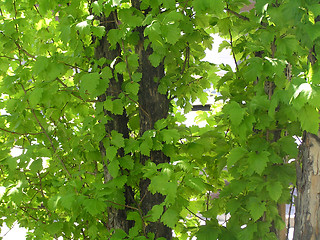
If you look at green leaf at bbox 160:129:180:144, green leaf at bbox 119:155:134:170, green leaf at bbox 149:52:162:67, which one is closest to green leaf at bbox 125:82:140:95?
green leaf at bbox 149:52:162:67

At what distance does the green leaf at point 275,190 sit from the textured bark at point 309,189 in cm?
8

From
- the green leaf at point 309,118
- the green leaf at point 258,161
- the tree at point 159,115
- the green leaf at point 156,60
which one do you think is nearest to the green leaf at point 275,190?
the tree at point 159,115

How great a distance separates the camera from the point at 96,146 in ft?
7.91

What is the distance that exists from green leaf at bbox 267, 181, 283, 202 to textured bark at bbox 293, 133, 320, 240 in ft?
0.27

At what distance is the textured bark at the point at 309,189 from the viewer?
1.69 metres

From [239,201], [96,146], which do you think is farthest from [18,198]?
[239,201]

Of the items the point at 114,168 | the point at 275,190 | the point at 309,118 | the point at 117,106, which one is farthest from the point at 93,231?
the point at 309,118

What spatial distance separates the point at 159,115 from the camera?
2.26 metres

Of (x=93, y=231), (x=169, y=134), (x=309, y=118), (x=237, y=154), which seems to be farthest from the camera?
(x=93, y=231)

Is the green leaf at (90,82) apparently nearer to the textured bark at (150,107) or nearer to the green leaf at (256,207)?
the textured bark at (150,107)

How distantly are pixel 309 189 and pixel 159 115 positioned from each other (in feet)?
2.90

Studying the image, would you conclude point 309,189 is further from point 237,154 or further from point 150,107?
point 150,107

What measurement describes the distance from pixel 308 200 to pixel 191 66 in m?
1.03

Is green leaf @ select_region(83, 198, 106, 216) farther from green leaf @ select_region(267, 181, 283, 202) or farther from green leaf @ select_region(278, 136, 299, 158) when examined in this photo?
green leaf @ select_region(278, 136, 299, 158)
